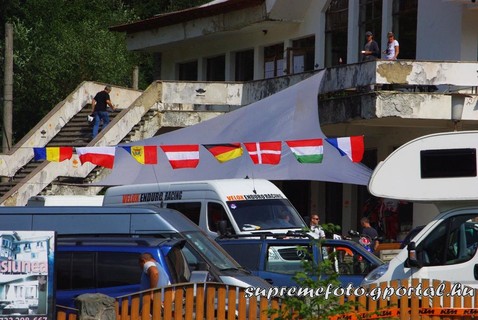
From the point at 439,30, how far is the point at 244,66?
11.6 meters

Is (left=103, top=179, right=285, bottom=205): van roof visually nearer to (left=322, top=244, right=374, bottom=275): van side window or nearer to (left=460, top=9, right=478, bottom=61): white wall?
(left=322, top=244, right=374, bottom=275): van side window

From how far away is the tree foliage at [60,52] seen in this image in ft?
158

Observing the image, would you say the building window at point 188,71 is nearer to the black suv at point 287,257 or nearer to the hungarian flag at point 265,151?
the hungarian flag at point 265,151

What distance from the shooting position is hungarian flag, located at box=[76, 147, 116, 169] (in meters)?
26.3

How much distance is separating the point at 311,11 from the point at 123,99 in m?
6.31

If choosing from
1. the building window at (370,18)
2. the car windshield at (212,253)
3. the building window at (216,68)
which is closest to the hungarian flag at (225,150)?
the car windshield at (212,253)

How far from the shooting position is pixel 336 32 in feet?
116

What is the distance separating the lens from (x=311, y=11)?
119 ft

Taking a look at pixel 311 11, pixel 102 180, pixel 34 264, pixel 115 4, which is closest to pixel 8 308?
pixel 34 264

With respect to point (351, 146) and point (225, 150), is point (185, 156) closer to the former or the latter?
point (225, 150)

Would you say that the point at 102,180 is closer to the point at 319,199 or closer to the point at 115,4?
the point at 319,199

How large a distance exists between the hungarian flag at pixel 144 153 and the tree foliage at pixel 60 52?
22.7 m

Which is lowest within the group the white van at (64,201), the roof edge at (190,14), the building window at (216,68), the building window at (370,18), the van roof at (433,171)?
the white van at (64,201)

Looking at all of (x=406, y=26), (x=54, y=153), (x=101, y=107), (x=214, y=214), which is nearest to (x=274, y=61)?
(x=101, y=107)
